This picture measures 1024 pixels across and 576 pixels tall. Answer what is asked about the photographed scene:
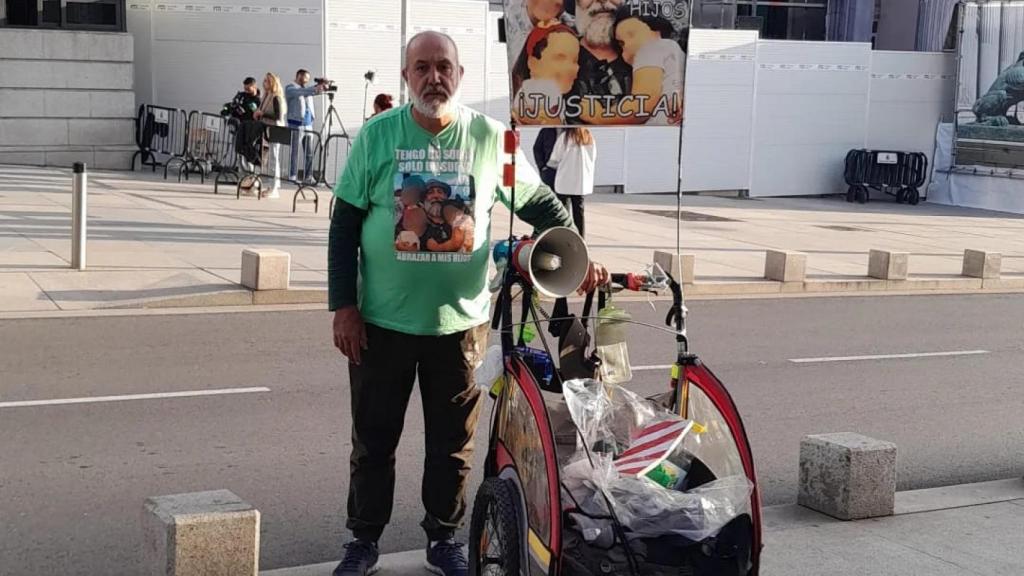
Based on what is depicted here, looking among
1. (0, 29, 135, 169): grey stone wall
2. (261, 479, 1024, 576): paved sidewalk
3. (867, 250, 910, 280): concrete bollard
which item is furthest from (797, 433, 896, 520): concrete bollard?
(0, 29, 135, 169): grey stone wall

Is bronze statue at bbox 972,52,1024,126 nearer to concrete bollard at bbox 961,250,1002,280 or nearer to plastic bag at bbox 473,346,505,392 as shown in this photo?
concrete bollard at bbox 961,250,1002,280

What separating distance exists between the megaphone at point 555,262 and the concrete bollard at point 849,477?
228 cm

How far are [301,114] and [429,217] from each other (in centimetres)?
1670

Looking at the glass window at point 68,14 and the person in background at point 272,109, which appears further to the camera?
the glass window at point 68,14

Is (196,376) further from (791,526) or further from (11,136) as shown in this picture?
(11,136)

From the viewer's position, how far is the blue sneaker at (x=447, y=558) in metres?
5.09

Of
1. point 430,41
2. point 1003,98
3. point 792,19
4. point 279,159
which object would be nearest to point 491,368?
point 430,41

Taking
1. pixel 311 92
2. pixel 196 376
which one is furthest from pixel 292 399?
pixel 311 92

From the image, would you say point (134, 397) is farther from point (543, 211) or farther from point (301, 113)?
point (301, 113)

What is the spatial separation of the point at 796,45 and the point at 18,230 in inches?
705

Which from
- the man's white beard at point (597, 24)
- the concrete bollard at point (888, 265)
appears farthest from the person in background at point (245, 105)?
the man's white beard at point (597, 24)

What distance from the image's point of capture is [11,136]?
21547 millimetres

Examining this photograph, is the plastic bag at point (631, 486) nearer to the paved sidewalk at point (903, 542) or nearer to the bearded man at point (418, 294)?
the bearded man at point (418, 294)

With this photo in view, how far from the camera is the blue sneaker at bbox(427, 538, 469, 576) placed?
509cm
